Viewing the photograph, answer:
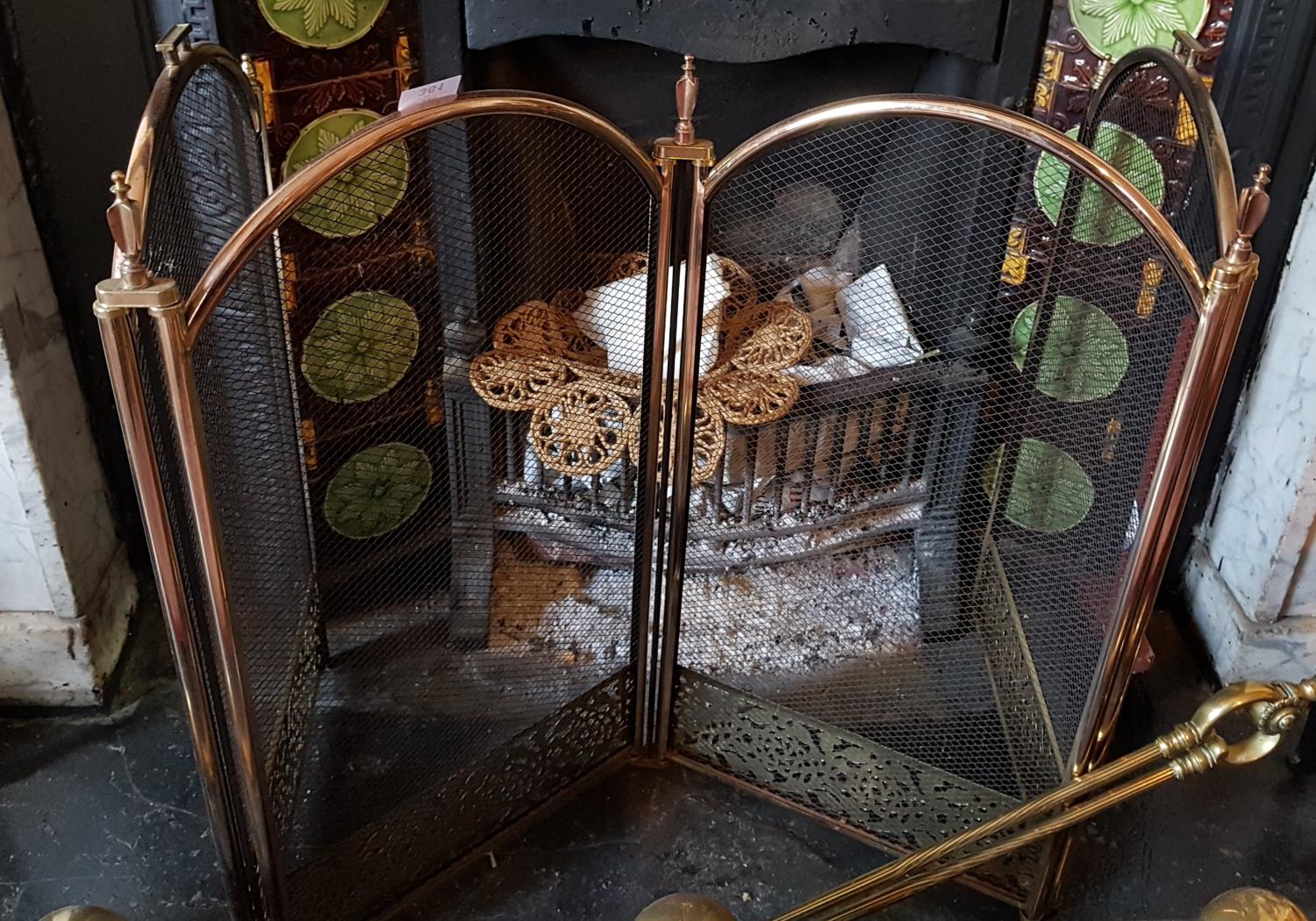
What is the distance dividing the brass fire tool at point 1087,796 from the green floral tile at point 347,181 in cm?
89

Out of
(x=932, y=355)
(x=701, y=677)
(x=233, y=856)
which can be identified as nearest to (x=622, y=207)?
(x=932, y=355)

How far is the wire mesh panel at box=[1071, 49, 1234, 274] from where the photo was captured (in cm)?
123

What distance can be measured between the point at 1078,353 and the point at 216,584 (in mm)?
939

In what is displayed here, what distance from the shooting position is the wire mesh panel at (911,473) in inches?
49.8

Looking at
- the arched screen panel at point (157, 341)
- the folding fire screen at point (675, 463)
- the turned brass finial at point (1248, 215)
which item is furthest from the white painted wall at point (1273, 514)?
the arched screen panel at point (157, 341)

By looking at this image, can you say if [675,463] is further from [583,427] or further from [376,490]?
[376,490]

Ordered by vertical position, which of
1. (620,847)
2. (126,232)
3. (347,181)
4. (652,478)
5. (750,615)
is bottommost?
(620,847)

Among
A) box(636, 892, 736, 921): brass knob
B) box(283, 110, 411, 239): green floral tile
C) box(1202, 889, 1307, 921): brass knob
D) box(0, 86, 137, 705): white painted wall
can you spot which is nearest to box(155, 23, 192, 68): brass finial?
box(283, 110, 411, 239): green floral tile

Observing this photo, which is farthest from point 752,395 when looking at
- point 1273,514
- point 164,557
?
point 1273,514

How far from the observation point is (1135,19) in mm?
1309

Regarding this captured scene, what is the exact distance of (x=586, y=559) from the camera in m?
1.47

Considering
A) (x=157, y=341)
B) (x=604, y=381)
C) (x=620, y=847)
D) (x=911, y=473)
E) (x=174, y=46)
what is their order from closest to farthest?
1. (x=157, y=341)
2. (x=174, y=46)
3. (x=604, y=381)
4. (x=620, y=847)
5. (x=911, y=473)

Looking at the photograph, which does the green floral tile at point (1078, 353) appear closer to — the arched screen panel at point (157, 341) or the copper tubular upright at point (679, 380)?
the copper tubular upright at point (679, 380)

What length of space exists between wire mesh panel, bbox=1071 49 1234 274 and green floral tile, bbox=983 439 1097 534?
0.78ft
